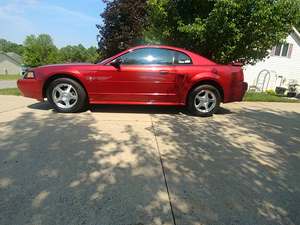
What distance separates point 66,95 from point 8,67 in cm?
8530

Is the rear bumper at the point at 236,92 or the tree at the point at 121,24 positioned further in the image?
the tree at the point at 121,24

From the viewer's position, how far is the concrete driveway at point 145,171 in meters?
2.73

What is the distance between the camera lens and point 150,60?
6.57 metres

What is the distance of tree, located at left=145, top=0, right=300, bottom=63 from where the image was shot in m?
8.88

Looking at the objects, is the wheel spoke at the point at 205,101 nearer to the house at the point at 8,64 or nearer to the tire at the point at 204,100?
the tire at the point at 204,100

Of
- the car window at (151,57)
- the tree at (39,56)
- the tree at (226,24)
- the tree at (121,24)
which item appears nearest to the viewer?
the car window at (151,57)

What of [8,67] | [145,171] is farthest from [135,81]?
[8,67]

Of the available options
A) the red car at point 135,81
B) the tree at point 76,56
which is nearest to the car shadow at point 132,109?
the red car at point 135,81

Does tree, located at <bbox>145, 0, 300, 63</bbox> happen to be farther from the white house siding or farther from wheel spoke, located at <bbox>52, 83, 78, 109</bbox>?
the white house siding

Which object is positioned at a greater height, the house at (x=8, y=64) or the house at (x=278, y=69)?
the house at (x=278, y=69)

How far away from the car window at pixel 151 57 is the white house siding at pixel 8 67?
8301 centimetres

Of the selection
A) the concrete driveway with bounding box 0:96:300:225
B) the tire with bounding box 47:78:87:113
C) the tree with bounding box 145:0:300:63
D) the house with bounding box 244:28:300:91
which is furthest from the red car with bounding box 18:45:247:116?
the house with bounding box 244:28:300:91

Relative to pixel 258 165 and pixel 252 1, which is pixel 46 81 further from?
pixel 252 1

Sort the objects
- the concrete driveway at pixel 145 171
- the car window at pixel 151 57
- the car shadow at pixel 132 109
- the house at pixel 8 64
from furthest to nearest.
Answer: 1. the house at pixel 8 64
2. the car shadow at pixel 132 109
3. the car window at pixel 151 57
4. the concrete driveway at pixel 145 171
